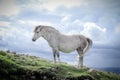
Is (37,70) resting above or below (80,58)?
below

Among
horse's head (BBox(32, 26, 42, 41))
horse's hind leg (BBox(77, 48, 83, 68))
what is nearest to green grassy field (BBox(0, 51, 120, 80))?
horse's hind leg (BBox(77, 48, 83, 68))

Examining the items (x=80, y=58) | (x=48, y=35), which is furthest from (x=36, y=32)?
(x=80, y=58)

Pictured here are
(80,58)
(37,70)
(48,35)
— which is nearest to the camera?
(37,70)

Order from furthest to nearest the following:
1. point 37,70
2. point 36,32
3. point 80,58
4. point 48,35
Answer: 1. point 80,58
2. point 48,35
3. point 36,32
4. point 37,70

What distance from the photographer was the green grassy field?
4696 millimetres

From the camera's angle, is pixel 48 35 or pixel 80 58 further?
pixel 80 58

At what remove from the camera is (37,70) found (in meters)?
4.82

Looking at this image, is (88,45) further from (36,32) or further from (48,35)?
(36,32)

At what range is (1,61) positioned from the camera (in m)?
4.73

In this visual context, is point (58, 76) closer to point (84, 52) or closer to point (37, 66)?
point (37, 66)

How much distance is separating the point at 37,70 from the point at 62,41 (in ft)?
2.44

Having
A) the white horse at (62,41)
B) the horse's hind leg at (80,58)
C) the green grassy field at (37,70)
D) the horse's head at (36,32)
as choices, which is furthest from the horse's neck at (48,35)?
the horse's hind leg at (80,58)

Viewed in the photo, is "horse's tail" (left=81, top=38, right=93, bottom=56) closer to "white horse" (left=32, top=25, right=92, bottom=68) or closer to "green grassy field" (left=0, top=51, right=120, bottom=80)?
"white horse" (left=32, top=25, right=92, bottom=68)

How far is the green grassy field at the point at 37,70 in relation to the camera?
470 cm
